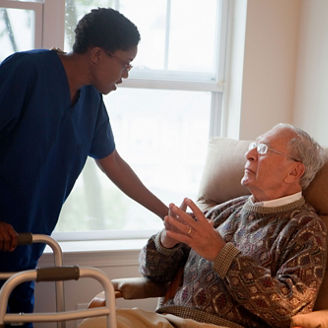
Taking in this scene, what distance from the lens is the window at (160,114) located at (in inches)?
114

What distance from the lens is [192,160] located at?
3100 mm

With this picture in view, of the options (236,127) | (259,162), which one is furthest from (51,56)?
(236,127)

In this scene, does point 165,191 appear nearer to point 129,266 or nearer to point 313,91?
point 129,266

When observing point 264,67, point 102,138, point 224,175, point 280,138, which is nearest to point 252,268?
point 280,138

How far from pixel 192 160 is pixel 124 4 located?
2.87 ft

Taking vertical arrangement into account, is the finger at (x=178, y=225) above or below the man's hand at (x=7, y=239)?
above

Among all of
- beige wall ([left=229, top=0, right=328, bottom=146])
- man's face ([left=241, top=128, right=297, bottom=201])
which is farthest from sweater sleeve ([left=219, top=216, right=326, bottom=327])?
beige wall ([left=229, top=0, right=328, bottom=146])

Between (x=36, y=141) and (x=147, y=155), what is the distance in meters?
1.14

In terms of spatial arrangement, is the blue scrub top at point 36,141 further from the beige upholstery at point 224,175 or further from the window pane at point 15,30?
the window pane at point 15,30

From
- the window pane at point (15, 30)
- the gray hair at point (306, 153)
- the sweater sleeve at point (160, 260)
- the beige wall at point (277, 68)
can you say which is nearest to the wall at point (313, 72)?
the beige wall at point (277, 68)

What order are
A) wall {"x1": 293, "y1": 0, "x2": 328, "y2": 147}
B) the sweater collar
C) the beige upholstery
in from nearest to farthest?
the sweater collar
the beige upholstery
wall {"x1": 293, "y1": 0, "x2": 328, "y2": 147}

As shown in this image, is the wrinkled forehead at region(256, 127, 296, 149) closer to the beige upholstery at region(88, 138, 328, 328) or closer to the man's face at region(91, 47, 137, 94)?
the beige upholstery at region(88, 138, 328, 328)

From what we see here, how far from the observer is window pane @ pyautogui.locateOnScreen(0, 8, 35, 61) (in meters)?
2.57

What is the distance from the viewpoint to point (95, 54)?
6.27 feet
